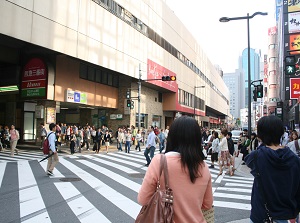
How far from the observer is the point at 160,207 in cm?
212

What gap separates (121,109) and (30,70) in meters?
11.2

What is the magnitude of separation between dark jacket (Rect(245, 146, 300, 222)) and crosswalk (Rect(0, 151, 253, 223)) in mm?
3538

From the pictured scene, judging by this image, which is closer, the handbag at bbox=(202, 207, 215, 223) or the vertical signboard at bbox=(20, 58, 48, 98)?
the handbag at bbox=(202, 207, 215, 223)

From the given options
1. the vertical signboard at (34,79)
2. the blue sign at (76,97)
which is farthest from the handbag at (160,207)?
the blue sign at (76,97)

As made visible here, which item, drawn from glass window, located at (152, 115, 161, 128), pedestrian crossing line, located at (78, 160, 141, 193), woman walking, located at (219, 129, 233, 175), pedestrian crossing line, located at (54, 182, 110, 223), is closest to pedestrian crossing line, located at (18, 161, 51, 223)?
pedestrian crossing line, located at (54, 182, 110, 223)

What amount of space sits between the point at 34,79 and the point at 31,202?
15.8 metres

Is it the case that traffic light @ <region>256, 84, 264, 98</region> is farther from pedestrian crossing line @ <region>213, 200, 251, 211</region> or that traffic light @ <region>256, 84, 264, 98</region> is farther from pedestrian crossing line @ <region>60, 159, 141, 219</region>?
pedestrian crossing line @ <region>213, 200, 251, 211</region>

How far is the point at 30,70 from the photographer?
21234mm

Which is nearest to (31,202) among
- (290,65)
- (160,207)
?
(160,207)

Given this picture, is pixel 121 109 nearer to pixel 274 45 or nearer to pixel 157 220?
pixel 157 220

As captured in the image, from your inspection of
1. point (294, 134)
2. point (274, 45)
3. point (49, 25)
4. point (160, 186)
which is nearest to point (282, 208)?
point (160, 186)

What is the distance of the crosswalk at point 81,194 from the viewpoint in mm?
5961

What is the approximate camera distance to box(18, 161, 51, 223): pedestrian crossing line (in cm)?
575

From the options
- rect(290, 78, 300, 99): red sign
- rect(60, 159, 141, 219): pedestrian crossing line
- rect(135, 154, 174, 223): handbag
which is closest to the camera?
rect(135, 154, 174, 223): handbag
